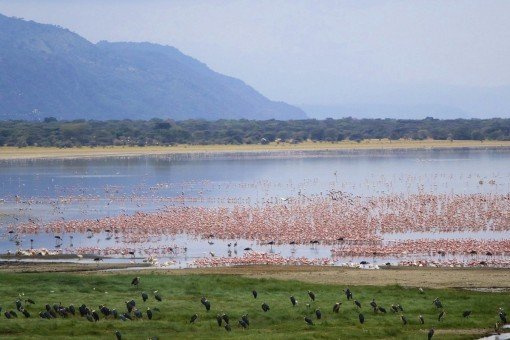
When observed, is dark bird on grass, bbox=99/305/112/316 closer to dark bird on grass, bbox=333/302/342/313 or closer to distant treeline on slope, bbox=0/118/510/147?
dark bird on grass, bbox=333/302/342/313

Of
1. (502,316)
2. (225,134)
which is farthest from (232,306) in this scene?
(225,134)

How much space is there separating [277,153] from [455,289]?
10056 centimetres

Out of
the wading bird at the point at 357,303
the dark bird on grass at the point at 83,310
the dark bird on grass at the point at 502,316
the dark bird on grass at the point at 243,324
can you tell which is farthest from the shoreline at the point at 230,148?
the dark bird on grass at the point at 502,316

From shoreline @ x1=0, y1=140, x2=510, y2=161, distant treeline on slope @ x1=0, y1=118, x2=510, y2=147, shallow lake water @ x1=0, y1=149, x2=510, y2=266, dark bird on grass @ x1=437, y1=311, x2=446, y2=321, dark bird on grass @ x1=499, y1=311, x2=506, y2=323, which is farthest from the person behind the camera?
distant treeline on slope @ x1=0, y1=118, x2=510, y2=147

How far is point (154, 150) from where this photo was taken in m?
131

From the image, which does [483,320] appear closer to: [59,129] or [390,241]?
[390,241]

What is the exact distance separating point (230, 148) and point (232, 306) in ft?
381

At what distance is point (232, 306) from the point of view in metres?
25.8

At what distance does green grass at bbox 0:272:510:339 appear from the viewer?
2277cm

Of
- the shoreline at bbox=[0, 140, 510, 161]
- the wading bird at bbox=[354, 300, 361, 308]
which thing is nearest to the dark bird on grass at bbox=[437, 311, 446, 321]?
the wading bird at bbox=[354, 300, 361, 308]

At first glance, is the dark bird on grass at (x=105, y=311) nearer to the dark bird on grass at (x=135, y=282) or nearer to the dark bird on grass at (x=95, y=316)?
the dark bird on grass at (x=95, y=316)

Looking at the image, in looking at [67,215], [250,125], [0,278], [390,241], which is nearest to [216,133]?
[250,125]

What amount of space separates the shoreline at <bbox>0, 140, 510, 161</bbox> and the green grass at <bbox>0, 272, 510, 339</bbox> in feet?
285

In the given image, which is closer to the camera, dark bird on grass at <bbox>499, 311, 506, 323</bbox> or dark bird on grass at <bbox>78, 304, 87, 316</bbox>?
dark bird on grass at <bbox>499, 311, 506, 323</bbox>
